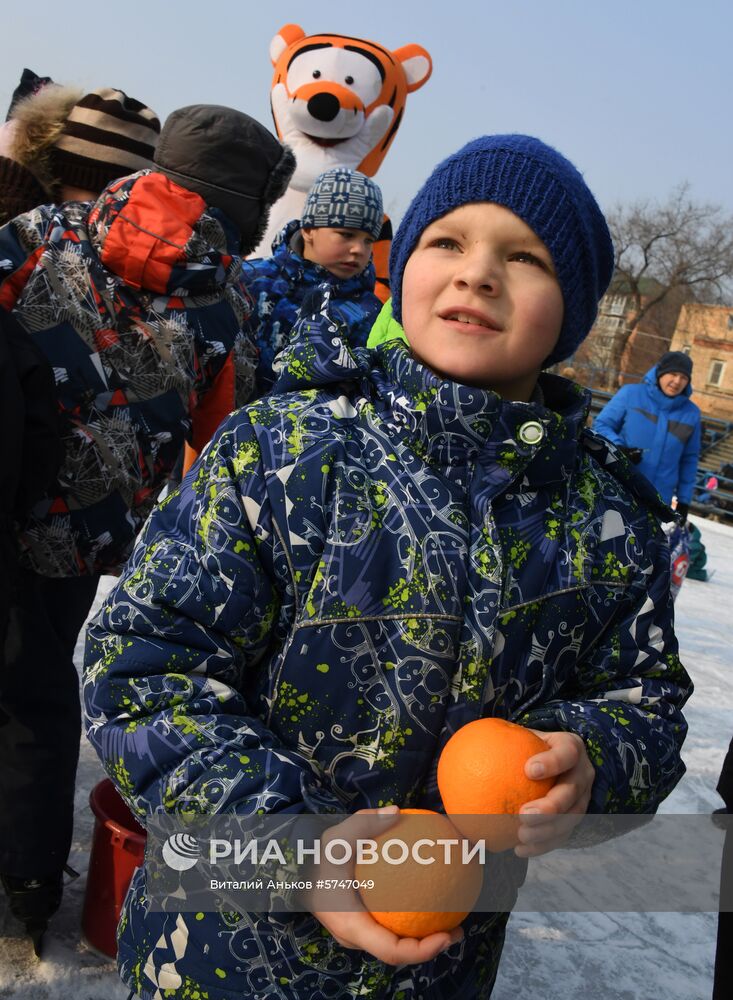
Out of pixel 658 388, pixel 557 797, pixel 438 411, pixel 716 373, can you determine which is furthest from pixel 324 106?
pixel 716 373

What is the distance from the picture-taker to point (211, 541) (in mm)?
1182

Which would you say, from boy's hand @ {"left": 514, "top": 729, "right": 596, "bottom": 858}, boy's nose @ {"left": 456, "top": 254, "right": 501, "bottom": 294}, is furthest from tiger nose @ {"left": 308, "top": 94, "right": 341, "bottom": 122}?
boy's hand @ {"left": 514, "top": 729, "right": 596, "bottom": 858}

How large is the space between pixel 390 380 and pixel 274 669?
495 mm

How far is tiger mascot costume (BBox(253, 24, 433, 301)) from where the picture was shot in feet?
23.7

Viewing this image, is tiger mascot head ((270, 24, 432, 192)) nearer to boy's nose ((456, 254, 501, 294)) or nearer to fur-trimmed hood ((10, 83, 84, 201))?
fur-trimmed hood ((10, 83, 84, 201))

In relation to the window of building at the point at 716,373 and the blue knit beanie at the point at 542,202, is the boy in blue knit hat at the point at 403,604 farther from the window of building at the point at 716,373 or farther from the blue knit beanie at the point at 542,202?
the window of building at the point at 716,373

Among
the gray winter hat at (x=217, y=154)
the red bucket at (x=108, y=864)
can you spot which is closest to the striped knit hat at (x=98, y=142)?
the gray winter hat at (x=217, y=154)

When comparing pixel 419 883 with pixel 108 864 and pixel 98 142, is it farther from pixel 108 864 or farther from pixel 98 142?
pixel 98 142

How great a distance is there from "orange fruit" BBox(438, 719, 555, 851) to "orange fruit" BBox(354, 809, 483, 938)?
0.03 m

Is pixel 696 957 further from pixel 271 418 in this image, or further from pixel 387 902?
pixel 271 418

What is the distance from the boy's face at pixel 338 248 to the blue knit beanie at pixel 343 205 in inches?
1.1

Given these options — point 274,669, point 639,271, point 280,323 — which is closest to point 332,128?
point 280,323

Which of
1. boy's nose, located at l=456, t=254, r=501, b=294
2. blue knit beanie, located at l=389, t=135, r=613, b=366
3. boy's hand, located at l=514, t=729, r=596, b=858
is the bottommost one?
boy's hand, located at l=514, t=729, r=596, b=858

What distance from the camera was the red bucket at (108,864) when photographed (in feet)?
7.14
